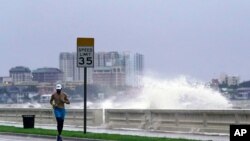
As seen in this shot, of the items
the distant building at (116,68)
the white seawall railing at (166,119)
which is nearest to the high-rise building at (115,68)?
the distant building at (116,68)

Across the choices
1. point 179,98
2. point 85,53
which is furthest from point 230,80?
point 85,53

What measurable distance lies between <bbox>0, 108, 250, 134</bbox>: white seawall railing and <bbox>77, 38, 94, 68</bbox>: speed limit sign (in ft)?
17.4

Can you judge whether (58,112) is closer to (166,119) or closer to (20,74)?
(166,119)

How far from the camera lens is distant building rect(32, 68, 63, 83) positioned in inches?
3647

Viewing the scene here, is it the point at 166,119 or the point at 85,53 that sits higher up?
the point at 85,53

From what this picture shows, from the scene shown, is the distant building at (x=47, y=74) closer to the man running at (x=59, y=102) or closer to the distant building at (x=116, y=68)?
the distant building at (x=116, y=68)

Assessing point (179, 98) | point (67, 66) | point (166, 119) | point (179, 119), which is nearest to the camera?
point (179, 119)

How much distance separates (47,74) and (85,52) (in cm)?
6751

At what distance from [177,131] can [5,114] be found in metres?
20.9

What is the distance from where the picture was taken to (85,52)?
28.2 m

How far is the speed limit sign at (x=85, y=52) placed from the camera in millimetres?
28172

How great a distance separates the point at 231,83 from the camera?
6372cm

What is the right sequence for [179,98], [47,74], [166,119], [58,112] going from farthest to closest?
[47,74] < [179,98] < [166,119] < [58,112]

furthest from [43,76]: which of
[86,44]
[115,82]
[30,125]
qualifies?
[86,44]
